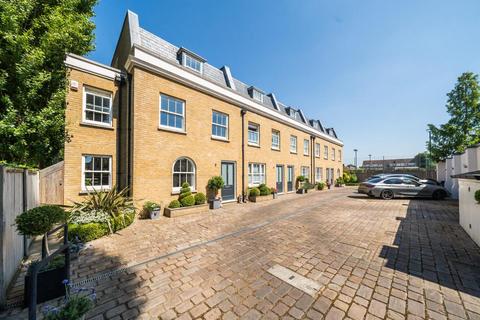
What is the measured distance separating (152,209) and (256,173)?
832 centimetres

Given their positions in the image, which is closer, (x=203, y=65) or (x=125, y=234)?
(x=125, y=234)

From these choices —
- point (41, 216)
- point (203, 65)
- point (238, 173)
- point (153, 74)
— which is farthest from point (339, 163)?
point (41, 216)

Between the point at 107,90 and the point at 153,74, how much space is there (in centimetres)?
223

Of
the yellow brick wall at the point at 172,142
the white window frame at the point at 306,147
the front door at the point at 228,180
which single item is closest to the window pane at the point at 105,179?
the yellow brick wall at the point at 172,142

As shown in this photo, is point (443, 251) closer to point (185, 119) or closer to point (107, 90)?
point (185, 119)

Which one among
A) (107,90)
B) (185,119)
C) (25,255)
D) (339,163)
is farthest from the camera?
(339,163)

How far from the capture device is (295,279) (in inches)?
141

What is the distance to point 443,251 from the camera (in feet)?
15.6

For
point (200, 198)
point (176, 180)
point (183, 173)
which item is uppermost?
point (183, 173)

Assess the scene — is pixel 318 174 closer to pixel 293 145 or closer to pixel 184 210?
pixel 293 145

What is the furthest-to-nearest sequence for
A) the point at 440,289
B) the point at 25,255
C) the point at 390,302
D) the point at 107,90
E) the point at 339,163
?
the point at 339,163 < the point at 107,90 < the point at 25,255 < the point at 440,289 < the point at 390,302

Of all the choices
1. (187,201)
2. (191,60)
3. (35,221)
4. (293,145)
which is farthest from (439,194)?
(35,221)

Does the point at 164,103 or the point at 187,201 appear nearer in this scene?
the point at 187,201

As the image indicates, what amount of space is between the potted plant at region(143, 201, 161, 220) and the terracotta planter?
457 millimetres
